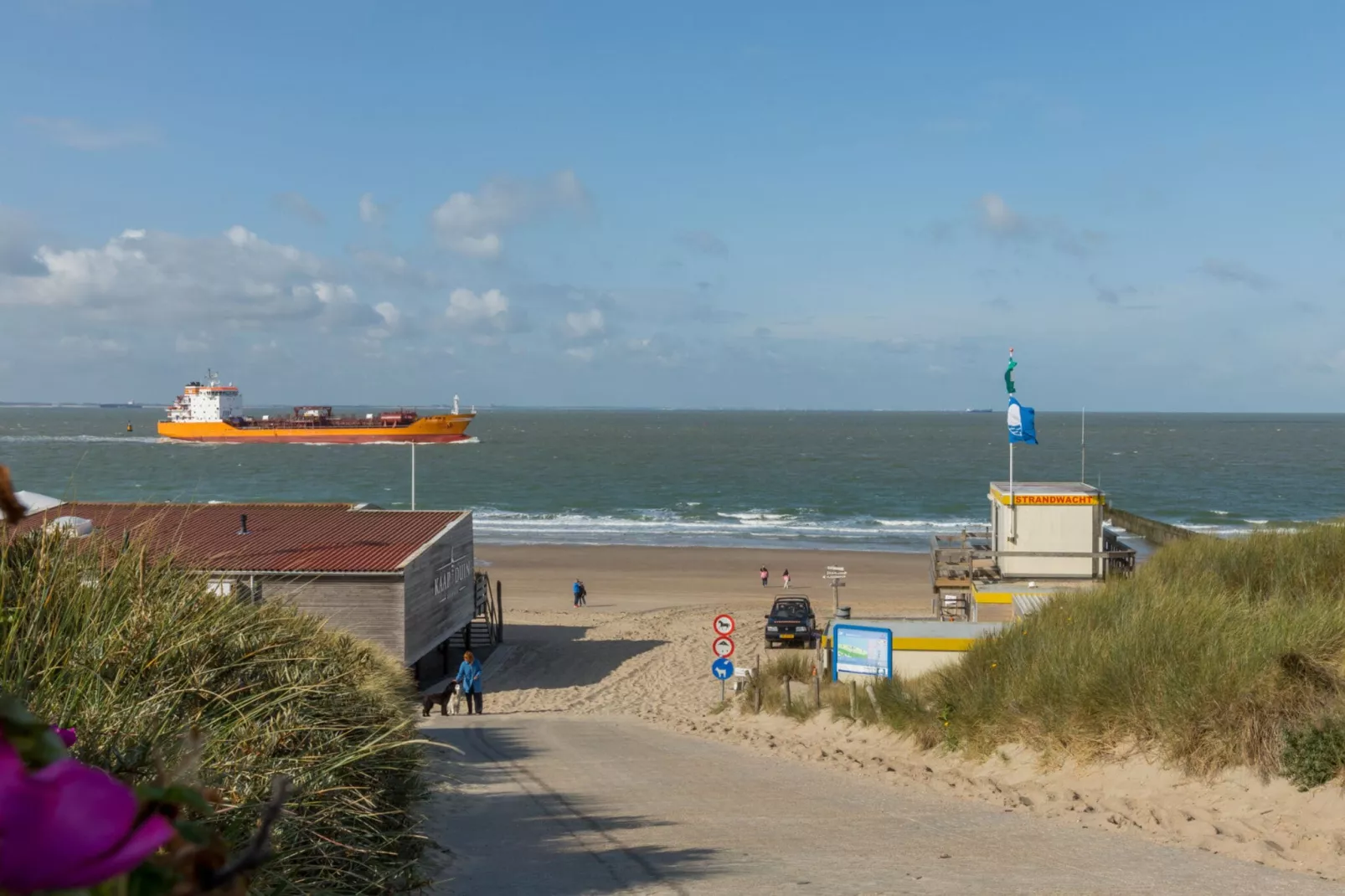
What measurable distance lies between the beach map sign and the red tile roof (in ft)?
29.6

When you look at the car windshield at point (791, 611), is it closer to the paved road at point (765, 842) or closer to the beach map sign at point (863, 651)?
the beach map sign at point (863, 651)

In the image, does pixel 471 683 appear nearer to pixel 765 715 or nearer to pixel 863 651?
pixel 765 715

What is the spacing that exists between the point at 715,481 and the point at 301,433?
200 ft

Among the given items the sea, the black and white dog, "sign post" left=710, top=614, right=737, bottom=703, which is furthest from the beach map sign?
the black and white dog

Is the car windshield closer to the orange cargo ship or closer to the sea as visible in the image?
the sea

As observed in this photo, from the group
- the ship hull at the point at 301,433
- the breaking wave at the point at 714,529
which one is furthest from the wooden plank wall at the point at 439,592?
the ship hull at the point at 301,433

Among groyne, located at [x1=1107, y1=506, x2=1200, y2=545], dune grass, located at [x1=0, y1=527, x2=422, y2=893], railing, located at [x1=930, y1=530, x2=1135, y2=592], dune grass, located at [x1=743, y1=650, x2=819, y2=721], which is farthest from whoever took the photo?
groyne, located at [x1=1107, y1=506, x2=1200, y2=545]

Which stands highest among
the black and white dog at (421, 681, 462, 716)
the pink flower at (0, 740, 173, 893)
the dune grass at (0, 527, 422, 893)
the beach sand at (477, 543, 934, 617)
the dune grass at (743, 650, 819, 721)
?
the pink flower at (0, 740, 173, 893)

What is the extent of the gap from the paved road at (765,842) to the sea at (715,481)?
10231 millimetres

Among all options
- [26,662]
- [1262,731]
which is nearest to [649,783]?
[1262,731]

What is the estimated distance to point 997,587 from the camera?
758 inches

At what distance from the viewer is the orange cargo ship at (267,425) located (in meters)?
127

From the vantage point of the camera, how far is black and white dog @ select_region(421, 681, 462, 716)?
17.9 metres

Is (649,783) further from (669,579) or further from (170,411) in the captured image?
(170,411)
